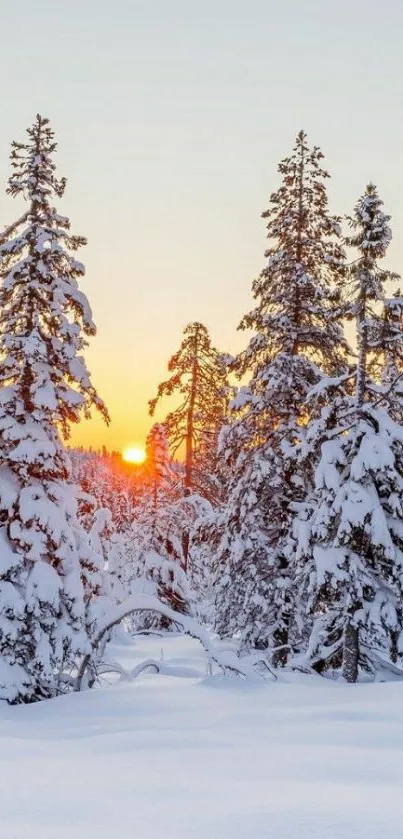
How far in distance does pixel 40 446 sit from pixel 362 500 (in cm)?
623

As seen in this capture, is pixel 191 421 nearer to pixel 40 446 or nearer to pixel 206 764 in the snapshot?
pixel 40 446

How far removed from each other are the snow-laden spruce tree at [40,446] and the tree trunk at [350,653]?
17.0 feet

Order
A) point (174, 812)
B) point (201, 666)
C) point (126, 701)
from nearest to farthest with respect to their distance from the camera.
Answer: point (174, 812) < point (126, 701) < point (201, 666)

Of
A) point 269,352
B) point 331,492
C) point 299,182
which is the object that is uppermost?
point 299,182

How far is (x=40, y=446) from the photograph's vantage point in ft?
44.1

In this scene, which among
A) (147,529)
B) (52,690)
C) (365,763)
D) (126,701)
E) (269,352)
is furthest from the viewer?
(147,529)

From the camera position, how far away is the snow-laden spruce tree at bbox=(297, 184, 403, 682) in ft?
46.4

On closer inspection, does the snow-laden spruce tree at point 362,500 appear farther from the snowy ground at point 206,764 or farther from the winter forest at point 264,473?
the snowy ground at point 206,764

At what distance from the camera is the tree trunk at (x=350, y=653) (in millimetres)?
14594

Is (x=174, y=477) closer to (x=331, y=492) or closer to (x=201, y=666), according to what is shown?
(x=201, y=666)

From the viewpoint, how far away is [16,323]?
558 inches

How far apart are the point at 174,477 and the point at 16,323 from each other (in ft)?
57.0

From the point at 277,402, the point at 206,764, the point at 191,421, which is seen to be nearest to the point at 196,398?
the point at 191,421

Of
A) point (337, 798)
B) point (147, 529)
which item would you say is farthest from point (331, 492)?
point (147, 529)
